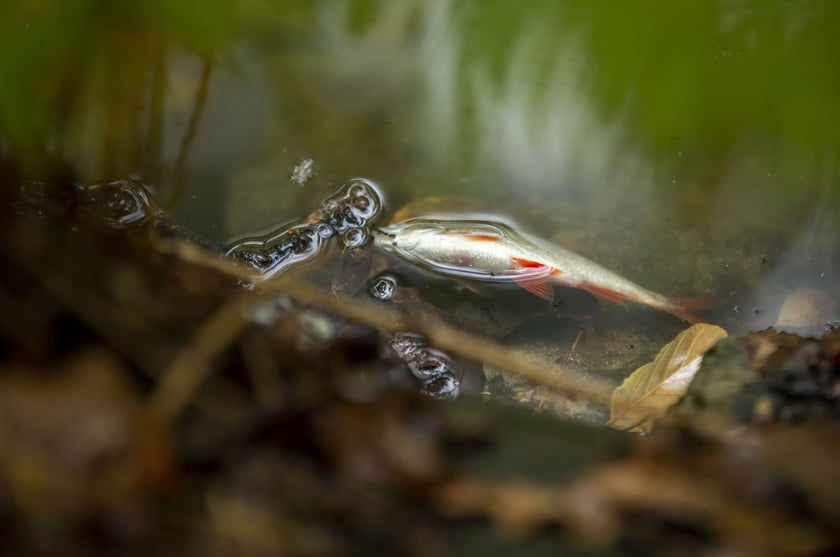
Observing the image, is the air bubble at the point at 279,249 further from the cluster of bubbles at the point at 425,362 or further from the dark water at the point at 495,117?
the cluster of bubbles at the point at 425,362

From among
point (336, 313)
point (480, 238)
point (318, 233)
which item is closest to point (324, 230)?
point (318, 233)

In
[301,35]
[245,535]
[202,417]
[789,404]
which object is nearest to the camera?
[245,535]

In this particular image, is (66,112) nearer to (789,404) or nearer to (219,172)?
(219,172)

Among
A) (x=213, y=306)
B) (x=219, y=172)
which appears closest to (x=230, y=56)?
(x=219, y=172)

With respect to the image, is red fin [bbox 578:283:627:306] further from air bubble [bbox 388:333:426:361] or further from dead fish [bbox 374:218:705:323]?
air bubble [bbox 388:333:426:361]

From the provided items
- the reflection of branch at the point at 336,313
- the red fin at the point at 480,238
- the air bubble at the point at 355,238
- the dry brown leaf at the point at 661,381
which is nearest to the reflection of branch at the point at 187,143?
the reflection of branch at the point at 336,313

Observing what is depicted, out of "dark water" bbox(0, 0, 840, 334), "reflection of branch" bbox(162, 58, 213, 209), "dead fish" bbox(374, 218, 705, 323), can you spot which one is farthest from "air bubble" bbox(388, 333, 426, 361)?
"reflection of branch" bbox(162, 58, 213, 209)
